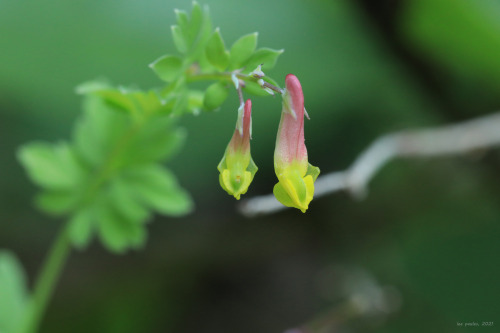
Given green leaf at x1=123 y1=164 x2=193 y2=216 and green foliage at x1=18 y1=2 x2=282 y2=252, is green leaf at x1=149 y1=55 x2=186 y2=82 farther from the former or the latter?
green leaf at x1=123 y1=164 x2=193 y2=216

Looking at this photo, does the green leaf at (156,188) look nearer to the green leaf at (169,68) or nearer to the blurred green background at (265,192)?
the green leaf at (169,68)

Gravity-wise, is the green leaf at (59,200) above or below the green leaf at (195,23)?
below

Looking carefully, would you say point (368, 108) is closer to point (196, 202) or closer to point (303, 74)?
point (303, 74)

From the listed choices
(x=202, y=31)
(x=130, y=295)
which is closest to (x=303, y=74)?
(x=130, y=295)

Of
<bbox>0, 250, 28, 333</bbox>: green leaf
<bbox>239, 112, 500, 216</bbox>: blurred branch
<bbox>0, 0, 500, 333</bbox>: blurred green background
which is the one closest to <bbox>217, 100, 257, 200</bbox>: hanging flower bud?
<bbox>0, 250, 28, 333</bbox>: green leaf

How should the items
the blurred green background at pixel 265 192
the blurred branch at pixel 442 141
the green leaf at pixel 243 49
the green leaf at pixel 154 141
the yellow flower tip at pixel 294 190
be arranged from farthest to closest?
the blurred green background at pixel 265 192, the blurred branch at pixel 442 141, the green leaf at pixel 154 141, the green leaf at pixel 243 49, the yellow flower tip at pixel 294 190

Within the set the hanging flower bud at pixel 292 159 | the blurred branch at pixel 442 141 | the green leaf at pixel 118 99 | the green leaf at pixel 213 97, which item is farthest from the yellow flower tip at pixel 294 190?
the blurred branch at pixel 442 141

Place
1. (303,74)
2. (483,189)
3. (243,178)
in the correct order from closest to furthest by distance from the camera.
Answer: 1. (243,178)
2. (483,189)
3. (303,74)
